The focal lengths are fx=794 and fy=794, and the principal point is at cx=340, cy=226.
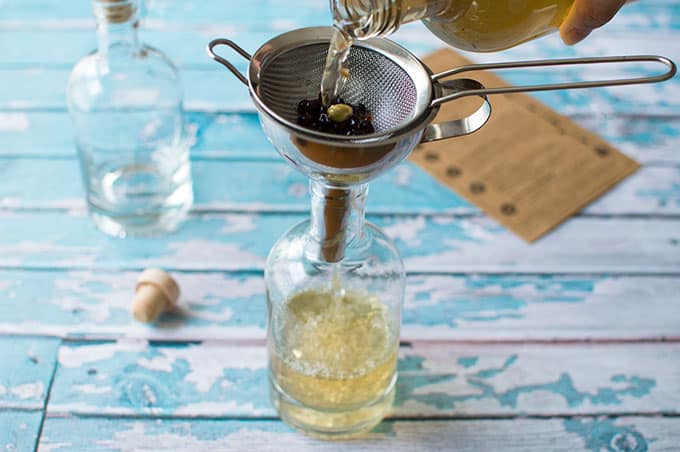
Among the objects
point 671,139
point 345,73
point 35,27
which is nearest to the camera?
point 345,73

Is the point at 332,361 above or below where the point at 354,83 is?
below

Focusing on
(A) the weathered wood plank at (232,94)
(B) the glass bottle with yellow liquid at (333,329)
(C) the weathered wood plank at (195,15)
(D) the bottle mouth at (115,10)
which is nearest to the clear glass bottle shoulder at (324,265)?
(B) the glass bottle with yellow liquid at (333,329)

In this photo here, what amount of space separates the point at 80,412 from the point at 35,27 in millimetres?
789

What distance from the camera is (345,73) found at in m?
0.70

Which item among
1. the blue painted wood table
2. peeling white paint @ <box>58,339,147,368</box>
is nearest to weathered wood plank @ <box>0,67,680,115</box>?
the blue painted wood table

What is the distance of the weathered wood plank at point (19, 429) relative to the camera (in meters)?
0.81

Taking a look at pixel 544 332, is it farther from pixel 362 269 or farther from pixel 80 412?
pixel 80 412

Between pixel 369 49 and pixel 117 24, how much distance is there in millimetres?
399

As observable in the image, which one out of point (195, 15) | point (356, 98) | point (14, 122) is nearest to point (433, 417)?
point (356, 98)

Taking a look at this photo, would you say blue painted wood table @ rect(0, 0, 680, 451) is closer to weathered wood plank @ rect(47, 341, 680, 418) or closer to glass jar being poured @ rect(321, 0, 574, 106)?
weathered wood plank @ rect(47, 341, 680, 418)

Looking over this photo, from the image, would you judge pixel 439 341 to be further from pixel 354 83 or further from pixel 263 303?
pixel 354 83

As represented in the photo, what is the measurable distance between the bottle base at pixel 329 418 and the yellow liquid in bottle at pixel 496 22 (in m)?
0.38

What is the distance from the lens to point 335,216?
2.42 feet

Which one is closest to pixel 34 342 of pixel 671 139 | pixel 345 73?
pixel 345 73
